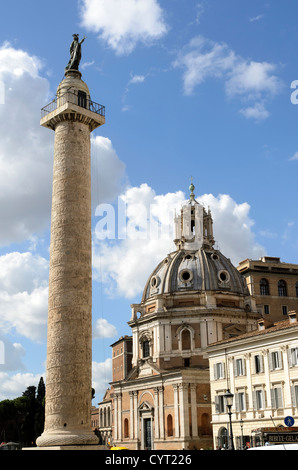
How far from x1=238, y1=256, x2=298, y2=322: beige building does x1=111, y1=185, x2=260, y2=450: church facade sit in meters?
5.60

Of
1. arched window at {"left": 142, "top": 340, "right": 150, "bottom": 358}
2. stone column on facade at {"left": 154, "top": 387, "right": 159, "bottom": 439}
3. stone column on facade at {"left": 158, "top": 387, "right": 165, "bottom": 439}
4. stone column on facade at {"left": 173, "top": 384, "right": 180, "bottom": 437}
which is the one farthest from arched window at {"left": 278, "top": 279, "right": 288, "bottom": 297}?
stone column on facade at {"left": 173, "top": 384, "right": 180, "bottom": 437}

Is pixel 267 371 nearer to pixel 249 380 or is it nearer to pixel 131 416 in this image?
pixel 249 380

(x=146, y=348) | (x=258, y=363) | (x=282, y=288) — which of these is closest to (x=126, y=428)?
(x=146, y=348)

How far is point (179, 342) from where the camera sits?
63469 millimetres

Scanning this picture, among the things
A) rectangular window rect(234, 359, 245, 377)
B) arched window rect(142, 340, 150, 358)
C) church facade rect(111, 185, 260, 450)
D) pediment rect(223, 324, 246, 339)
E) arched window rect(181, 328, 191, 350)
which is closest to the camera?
rectangular window rect(234, 359, 245, 377)

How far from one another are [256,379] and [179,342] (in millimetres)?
20019

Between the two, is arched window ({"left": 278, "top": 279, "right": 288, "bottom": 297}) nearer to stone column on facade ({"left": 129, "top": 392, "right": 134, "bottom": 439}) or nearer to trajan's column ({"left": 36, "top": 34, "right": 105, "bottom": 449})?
stone column on facade ({"left": 129, "top": 392, "right": 134, "bottom": 439})

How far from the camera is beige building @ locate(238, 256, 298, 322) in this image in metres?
73.5

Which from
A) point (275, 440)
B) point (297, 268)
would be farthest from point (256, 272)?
point (275, 440)

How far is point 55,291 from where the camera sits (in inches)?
1015

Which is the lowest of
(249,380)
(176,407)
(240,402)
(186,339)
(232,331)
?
(240,402)

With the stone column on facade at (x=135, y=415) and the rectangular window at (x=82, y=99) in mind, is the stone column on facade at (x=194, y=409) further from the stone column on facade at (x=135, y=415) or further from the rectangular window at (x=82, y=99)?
the rectangular window at (x=82, y=99)
